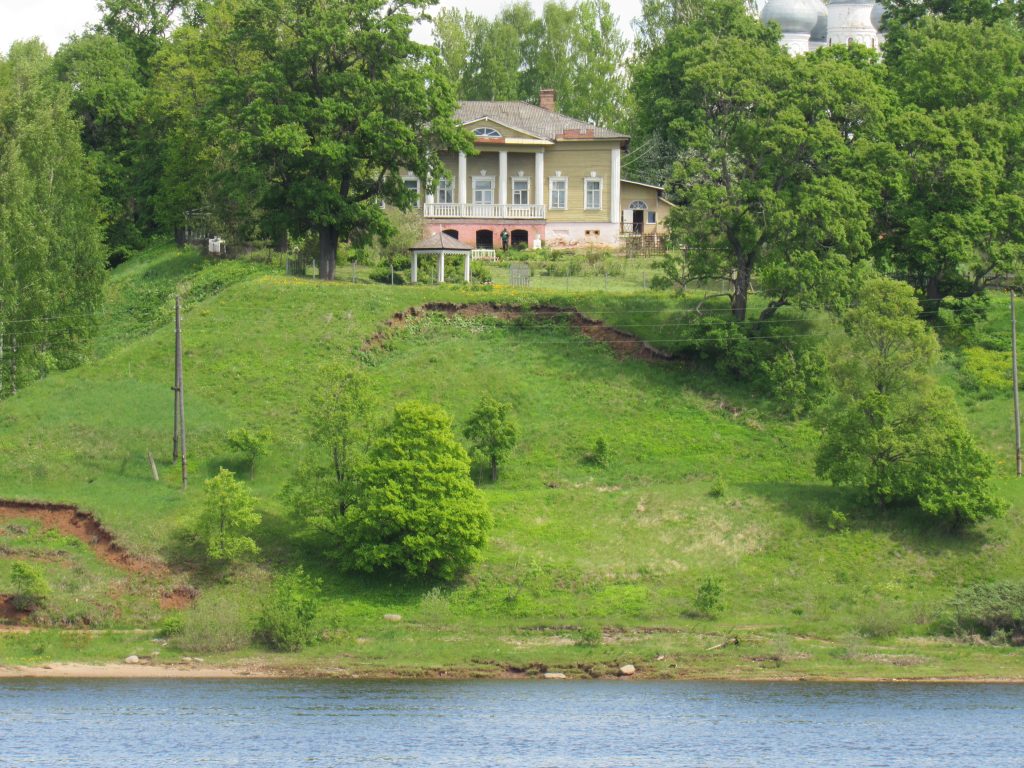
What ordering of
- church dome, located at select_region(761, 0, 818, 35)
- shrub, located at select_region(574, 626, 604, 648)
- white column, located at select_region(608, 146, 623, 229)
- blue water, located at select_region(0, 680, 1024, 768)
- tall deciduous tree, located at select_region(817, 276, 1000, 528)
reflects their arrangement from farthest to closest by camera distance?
church dome, located at select_region(761, 0, 818, 35) → white column, located at select_region(608, 146, 623, 229) → tall deciduous tree, located at select_region(817, 276, 1000, 528) → shrub, located at select_region(574, 626, 604, 648) → blue water, located at select_region(0, 680, 1024, 768)

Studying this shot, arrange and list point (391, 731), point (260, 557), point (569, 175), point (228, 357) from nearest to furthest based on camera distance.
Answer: point (391, 731) → point (260, 557) → point (228, 357) → point (569, 175)

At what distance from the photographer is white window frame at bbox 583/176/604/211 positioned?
351 feet

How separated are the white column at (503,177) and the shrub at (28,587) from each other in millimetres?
51178

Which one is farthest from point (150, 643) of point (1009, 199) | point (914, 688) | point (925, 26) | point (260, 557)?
point (925, 26)

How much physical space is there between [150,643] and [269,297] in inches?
1012

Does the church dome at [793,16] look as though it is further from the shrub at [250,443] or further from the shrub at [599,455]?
the shrub at [250,443]

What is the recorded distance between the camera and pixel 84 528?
6397 cm

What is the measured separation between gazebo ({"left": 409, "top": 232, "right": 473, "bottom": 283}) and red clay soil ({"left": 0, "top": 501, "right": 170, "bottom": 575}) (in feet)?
86.9

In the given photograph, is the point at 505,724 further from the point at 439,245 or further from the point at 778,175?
the point at 439,245

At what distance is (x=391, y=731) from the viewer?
5103cm

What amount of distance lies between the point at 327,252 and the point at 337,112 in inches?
277

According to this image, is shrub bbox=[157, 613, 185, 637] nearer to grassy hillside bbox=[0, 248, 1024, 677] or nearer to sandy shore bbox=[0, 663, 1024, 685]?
grassy hillside bbox=[0, 248, 1024, 677]

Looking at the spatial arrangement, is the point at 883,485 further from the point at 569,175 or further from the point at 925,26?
the point at 569,175

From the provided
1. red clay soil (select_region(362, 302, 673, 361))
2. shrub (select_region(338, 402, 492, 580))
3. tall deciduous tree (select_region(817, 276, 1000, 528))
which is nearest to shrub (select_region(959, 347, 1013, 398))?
tall deciduous tree (select_region(817, 276, 1000, 528))
